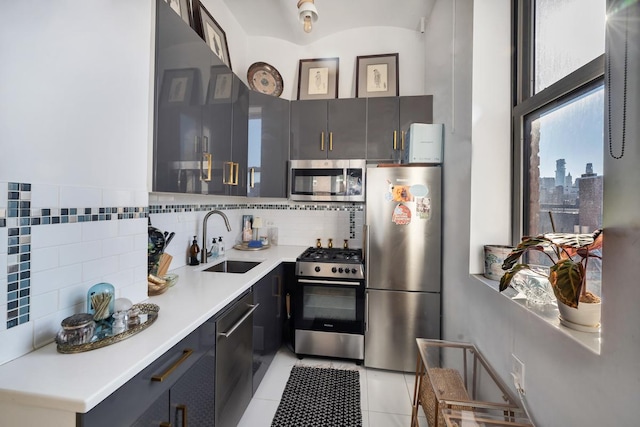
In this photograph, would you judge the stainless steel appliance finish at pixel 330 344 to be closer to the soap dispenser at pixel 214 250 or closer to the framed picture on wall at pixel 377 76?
the soap dispenser at pixel 214 250

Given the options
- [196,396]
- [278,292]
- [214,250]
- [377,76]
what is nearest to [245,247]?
[214,250]

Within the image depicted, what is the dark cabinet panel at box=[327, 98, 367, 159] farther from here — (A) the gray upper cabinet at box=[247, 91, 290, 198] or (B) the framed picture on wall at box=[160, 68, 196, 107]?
(B) the framed picture on wall at box=[160, 68, 196, 107]

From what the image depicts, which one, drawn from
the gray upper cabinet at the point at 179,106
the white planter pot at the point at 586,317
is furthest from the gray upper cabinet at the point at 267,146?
the white planter pot at the point at 586,317

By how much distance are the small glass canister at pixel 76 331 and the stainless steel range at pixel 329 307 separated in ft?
5.10

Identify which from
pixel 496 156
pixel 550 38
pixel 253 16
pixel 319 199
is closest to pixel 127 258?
pixel 319 199

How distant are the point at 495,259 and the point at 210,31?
2.62 metres

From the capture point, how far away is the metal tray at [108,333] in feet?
2.78

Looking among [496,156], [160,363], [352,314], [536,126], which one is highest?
[536,126]

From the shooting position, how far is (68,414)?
26.2 inches

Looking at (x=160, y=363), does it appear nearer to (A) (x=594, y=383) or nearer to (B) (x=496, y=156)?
(A) (x=594, y=383)

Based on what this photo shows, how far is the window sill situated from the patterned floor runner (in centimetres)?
121

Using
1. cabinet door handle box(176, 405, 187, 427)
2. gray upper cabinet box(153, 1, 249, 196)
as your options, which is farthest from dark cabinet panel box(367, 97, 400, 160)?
cabinet door handle box(176, 405, 187, 427)

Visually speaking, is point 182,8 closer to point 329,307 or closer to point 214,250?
point 214,250

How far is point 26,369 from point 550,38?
237 cm
